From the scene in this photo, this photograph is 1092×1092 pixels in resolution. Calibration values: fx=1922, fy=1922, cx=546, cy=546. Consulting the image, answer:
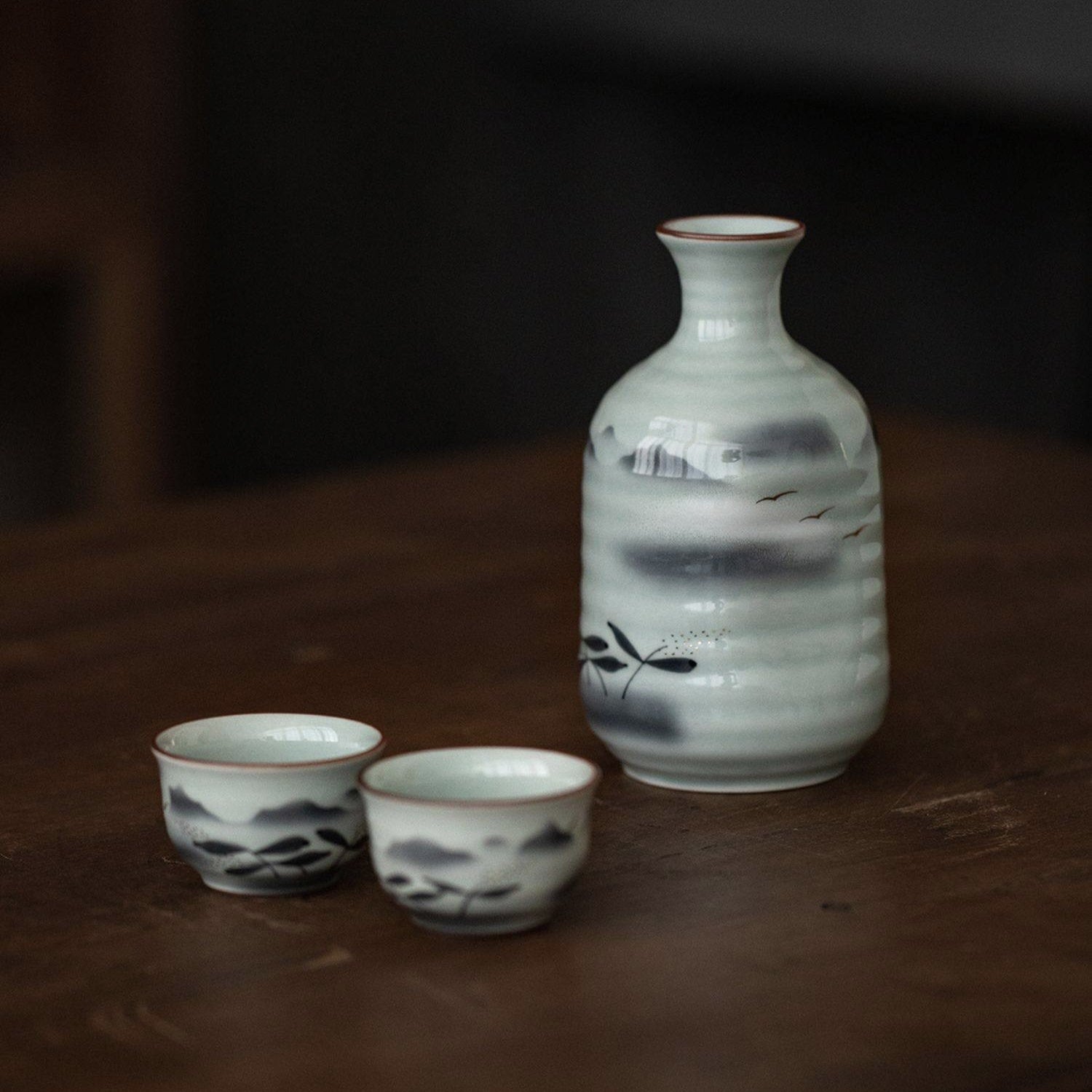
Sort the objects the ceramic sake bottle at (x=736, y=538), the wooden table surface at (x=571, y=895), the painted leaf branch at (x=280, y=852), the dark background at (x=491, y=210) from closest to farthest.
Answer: the wooden table surface at (x=571, y=895) < the painted leaf branch at (x=280, y=852) < the ceramic sake bottle at (x=736, y=538) < the dark background at (x=491, y=210)

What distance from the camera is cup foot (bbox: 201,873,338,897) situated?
0.72 m

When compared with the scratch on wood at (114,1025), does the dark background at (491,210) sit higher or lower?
higher

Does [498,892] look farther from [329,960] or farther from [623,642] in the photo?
[623,642]

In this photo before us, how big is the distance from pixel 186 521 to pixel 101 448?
1.41m

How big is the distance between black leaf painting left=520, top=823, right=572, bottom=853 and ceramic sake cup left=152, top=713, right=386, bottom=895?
0.27ft

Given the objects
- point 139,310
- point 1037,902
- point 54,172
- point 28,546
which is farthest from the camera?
point 139,310

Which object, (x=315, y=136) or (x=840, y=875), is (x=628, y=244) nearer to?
(x=315, y=136)

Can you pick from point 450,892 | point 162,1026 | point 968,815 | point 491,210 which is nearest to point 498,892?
point 450,892

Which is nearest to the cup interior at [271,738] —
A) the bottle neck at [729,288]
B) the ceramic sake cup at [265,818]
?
the ceramic sake cup at [265,818]

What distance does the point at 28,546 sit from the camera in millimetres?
1338

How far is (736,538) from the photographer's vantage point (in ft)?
2.64

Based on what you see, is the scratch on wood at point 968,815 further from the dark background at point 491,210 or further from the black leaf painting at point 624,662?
the dark background at point 491,210

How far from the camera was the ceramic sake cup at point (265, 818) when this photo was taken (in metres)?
0.69

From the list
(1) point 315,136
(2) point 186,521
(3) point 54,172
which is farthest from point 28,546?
(1) point 315,136
